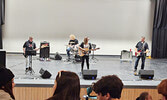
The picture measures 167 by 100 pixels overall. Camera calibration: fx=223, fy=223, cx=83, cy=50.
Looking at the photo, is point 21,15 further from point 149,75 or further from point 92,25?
point 149,75

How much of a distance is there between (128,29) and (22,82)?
9962 mm

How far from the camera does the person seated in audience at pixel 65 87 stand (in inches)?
71.1

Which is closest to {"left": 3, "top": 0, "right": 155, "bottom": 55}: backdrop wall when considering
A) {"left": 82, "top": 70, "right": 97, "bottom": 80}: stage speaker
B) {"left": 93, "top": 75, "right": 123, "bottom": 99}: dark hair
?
{"left": 82, "top": 70, "right": 97, "bottom": 80}: stage speaker

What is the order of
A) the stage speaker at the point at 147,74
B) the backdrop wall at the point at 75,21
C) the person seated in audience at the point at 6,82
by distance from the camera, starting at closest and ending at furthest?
the person seated in audience at the point at 6,82 < the stage speaker at the point at 147,74 < the backdrop wall at the point at 75,21

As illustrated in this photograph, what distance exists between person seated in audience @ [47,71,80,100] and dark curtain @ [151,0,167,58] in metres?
11.7

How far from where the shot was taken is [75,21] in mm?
13023

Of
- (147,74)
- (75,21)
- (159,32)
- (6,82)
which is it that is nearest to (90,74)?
(147,74)

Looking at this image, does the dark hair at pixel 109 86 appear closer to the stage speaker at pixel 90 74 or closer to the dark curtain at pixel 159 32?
the stage speaker at pixel 90 74

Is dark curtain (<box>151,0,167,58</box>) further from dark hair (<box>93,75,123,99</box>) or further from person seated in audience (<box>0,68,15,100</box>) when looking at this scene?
person seated in audience (<box>0,68,15,100</box>)

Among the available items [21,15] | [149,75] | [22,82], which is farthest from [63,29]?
[22,82]

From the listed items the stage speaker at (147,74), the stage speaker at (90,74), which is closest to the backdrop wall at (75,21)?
the stage speaker at (147,74)

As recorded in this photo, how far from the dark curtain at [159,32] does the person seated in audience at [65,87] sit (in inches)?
461

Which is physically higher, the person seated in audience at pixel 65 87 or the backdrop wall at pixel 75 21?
the backdrop wall at pixel 75 21

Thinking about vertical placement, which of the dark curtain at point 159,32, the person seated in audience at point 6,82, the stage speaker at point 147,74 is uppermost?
the dark curtain at point 159,32
